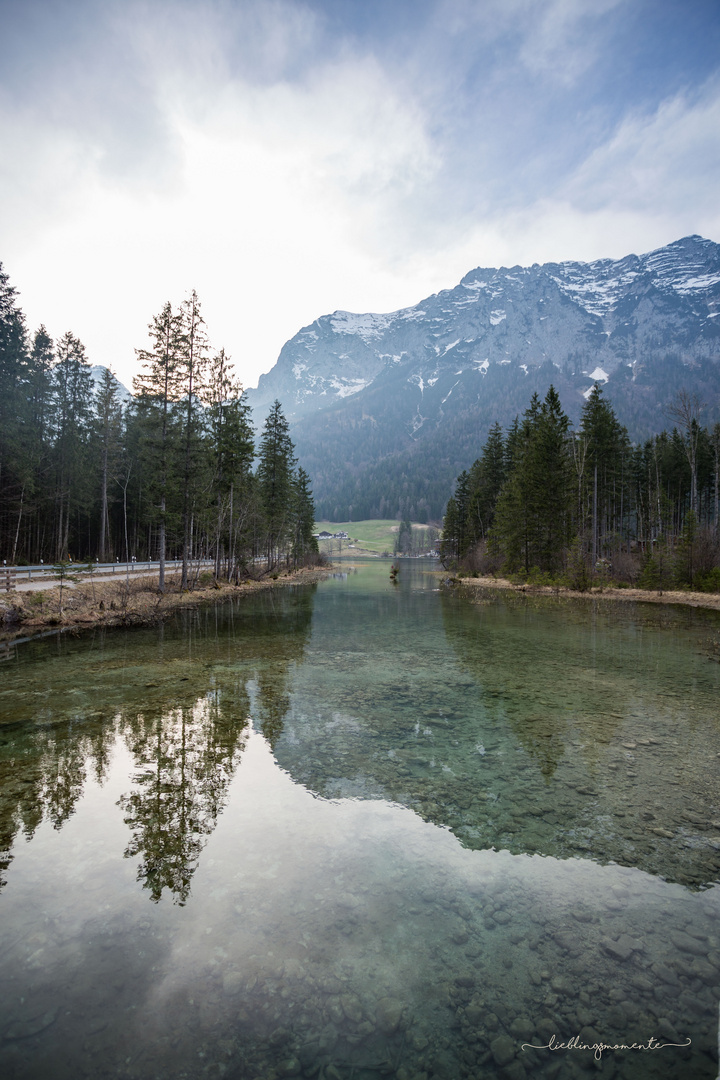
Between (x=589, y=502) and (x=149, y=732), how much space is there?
158 feet

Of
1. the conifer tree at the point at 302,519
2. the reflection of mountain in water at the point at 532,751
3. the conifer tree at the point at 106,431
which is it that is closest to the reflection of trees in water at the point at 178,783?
the reflection of mountain in water at the point at 532,751

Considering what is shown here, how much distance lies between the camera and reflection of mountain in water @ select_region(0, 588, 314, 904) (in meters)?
5.69

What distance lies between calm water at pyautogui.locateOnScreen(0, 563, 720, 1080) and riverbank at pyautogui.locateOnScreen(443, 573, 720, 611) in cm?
2263

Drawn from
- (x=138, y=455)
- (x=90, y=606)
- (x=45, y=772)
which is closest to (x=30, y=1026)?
(x=45, y=772)

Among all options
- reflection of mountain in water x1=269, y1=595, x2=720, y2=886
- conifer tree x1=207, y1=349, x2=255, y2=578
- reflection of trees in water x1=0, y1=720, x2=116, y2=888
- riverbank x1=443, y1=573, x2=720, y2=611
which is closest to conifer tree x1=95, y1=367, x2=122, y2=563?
conifer tree x1=207, y1=349, x2=255, y2=578

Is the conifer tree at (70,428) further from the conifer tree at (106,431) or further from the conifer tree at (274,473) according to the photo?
the conifer tree at (274,473)

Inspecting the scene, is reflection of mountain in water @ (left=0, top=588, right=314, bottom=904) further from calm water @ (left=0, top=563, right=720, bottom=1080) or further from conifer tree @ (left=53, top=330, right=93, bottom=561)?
conifer tree @ (left=53, top=330, right=93, bottom=561)

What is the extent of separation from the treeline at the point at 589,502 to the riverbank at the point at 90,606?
28.1 m

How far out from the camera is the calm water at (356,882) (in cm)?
312

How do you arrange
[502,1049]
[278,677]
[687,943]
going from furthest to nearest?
1. [278,677]
2. [687,943]
3. [502,1049]

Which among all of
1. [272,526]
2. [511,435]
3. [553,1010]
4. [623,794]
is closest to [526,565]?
[511,435]

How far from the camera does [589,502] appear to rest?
48156 mm

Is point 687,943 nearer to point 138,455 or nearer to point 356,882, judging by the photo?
point 356,882

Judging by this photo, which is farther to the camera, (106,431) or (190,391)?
(106,431)
